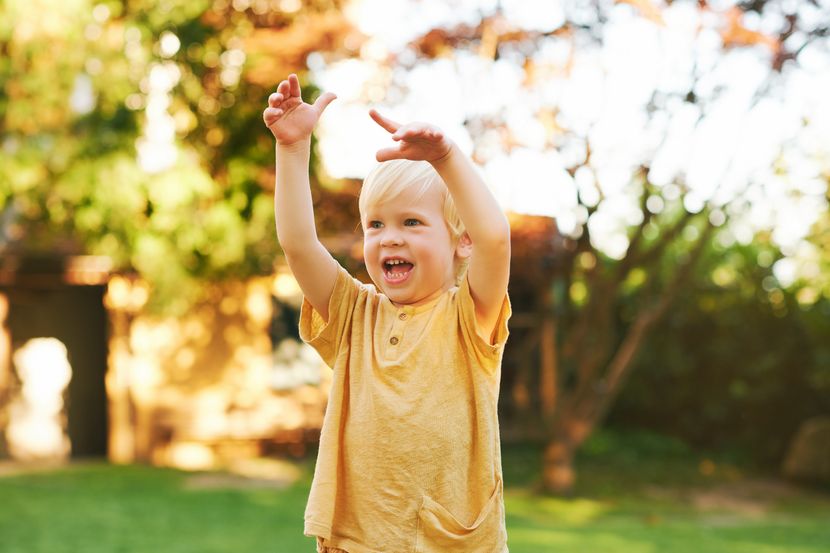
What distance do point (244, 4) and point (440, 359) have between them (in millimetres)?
9133

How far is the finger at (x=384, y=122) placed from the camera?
6.41 feet

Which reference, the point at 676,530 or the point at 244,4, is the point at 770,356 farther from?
the point at 244,4

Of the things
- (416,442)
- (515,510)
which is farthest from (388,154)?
(515,510)

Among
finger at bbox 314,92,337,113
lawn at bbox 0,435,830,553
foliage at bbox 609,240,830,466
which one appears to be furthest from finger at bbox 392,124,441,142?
foliage at bbox 609,240,830,466

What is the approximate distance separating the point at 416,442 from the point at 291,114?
2.35 feet

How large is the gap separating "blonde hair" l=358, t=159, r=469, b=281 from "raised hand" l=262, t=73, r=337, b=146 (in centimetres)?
18

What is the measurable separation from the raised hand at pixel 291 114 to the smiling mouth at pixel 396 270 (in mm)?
329

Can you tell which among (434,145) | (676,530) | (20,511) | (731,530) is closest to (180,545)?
(20,511)

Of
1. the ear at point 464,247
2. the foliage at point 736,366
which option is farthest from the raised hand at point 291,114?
the foliage at point 736,366

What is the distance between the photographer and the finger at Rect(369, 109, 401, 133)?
195cm

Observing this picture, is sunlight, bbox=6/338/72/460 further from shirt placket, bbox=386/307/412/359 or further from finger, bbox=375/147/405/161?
finger, bbox=375/147/405/161

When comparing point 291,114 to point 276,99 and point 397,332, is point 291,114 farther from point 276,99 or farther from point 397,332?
point 397,332

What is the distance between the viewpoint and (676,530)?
382 inches

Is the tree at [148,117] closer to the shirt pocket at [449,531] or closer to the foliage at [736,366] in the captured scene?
the foliage at [736,366]
